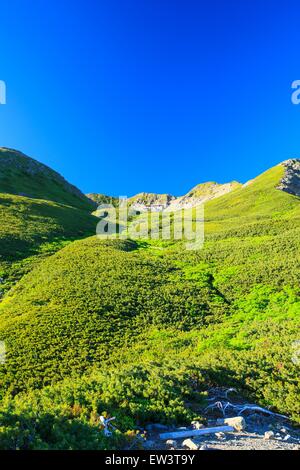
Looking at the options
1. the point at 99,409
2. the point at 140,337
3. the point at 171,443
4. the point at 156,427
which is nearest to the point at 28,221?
the point at 140,337

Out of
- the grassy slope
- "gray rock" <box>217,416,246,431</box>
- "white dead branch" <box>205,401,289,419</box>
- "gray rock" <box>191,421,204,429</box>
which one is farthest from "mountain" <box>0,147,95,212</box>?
"gray rock" <box>217,416,246,431</box>

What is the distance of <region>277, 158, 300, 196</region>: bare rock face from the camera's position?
447 feet

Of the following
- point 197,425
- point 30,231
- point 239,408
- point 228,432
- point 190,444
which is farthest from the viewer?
point 30,231

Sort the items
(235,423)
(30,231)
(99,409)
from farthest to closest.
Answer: (30,231) → (99,409) → (235,423)

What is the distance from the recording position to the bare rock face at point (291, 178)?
447ft

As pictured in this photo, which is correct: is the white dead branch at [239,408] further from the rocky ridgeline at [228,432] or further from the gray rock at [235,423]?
the gray rock at [235,423]

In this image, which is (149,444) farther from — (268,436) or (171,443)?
(268,436)

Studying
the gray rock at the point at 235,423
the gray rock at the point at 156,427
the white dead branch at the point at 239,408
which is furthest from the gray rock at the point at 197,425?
the white dead branch at the point at 239,408

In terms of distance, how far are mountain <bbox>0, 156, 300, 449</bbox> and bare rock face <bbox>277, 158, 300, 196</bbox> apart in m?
90.7

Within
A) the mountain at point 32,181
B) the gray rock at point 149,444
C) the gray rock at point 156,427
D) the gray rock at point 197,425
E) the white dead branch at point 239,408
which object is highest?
the mountain at point 32,181

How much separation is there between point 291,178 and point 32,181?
110770mm

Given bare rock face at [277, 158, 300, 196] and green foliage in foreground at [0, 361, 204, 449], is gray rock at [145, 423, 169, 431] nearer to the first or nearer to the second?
green foliage in foreground at [0, 361, 204, 449]

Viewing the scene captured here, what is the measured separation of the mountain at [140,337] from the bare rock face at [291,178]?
9074cm

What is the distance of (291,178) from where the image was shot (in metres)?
143
